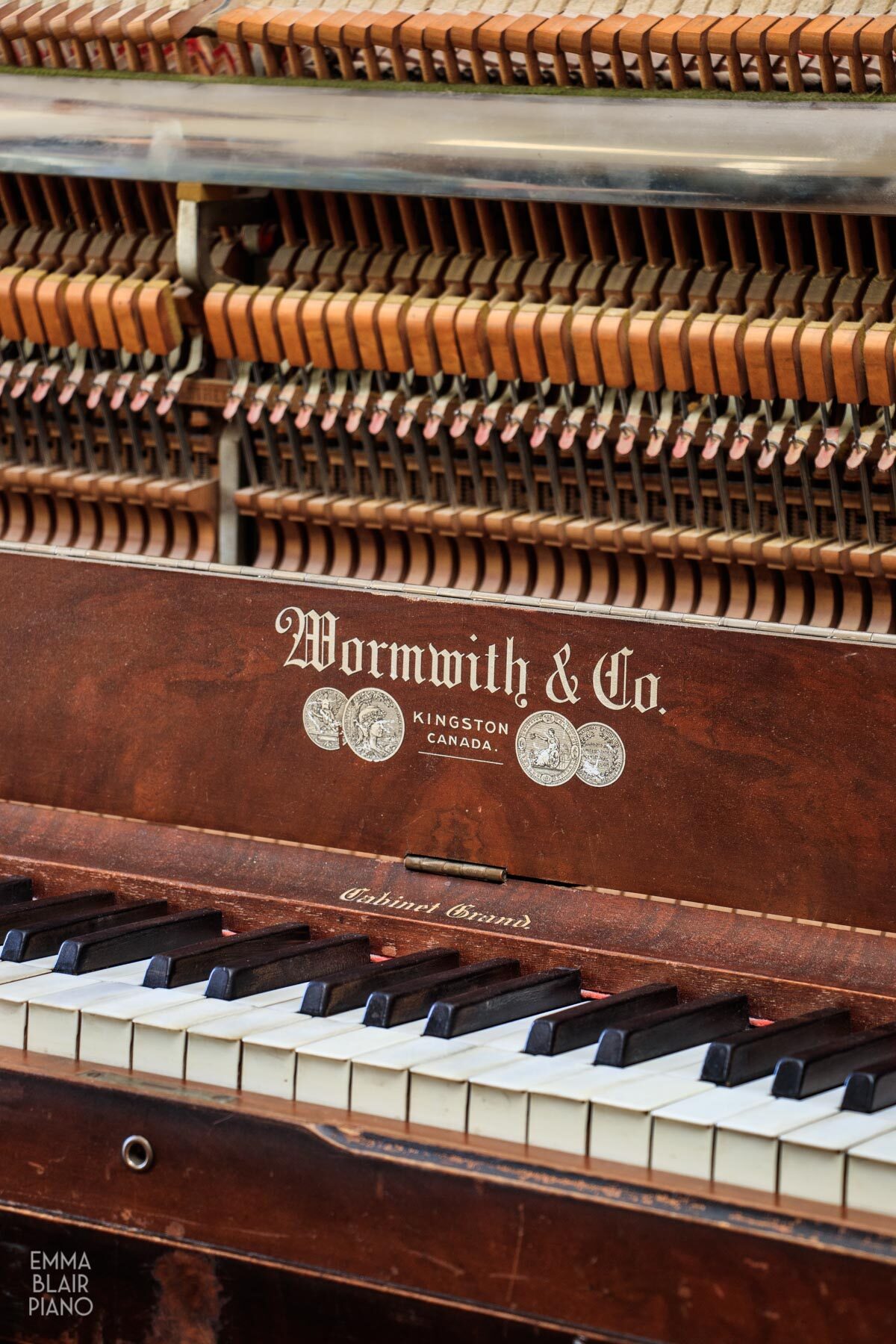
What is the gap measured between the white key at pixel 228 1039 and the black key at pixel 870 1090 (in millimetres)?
711

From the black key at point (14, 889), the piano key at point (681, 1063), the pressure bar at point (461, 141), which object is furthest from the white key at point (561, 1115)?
the pressure bar at point (461, 141)

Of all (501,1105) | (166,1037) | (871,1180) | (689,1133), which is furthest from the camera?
(166,1037)

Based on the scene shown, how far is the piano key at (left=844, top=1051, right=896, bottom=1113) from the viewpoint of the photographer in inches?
97.5

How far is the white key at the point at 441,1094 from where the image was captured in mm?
2578

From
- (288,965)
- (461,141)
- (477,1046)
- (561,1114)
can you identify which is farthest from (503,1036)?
(461,141)

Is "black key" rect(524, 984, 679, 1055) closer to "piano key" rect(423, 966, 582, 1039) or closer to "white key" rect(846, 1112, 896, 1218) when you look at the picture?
"piano key" rect(423, 966, 582, 1039)

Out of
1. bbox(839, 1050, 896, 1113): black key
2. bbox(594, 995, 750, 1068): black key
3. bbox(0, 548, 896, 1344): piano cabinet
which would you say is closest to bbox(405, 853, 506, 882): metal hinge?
bbox(0, 548, 896, 1344): piano cabinet

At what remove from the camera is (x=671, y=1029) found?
2.74 m

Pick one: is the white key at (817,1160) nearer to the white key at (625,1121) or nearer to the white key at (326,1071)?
the white key at (625,1121)

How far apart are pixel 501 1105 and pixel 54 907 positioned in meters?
1.08

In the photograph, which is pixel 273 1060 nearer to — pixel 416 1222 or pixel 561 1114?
pixel 416 1222

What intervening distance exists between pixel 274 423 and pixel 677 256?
0.85 m

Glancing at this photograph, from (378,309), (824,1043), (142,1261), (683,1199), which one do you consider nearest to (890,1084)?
(824,1043)

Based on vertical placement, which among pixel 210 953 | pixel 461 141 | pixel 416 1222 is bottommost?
pixel 416 1222
